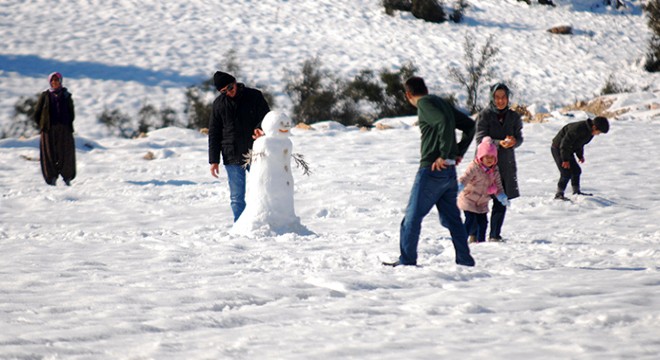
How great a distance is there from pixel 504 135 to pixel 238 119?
270 centimetres

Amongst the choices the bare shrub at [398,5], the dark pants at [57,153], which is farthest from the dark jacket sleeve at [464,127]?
the bare shrub at [398,5]

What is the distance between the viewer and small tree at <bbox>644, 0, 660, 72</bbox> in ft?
107

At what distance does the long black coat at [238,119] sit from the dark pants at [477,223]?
234 cm

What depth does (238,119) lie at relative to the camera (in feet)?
28.0

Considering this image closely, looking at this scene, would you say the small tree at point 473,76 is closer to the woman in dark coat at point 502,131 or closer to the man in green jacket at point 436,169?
the woman in dark coat at point 502,131

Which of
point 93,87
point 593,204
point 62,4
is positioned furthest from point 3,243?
point 62,4

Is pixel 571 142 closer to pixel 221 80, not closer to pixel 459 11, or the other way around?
pixel 221 80

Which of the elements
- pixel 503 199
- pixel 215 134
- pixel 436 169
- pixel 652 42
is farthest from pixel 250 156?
pixel 652 42

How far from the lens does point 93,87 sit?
31.5 meters

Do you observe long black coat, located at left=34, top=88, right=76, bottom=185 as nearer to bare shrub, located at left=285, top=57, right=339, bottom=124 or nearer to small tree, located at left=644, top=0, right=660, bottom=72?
bare shrub, located at left=285, top=57, right=339, bottom=124

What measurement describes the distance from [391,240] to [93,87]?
25681mm

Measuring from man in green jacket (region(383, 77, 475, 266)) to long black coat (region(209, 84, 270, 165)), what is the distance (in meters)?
2.79

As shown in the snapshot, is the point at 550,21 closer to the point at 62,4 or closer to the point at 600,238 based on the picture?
the point at 62,4

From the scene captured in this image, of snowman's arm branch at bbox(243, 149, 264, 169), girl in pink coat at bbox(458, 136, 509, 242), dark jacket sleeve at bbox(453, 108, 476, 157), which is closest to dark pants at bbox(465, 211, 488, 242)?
girl in pink coat at bbox(458, 136, 509, 242)
